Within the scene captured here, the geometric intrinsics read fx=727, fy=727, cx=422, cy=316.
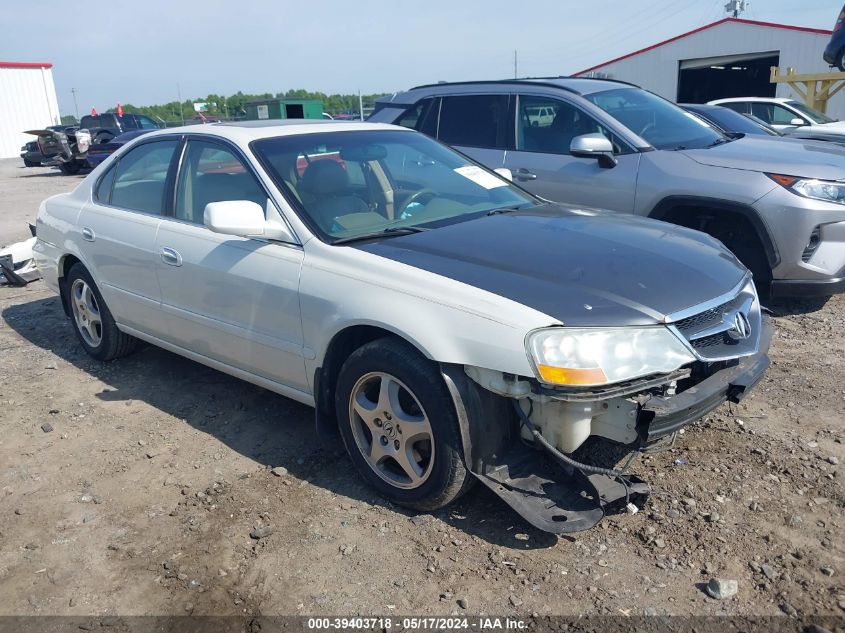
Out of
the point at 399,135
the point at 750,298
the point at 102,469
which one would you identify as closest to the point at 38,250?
the point at 102,469

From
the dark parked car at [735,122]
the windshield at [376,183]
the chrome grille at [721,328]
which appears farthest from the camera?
the dark parked car at [735,122]

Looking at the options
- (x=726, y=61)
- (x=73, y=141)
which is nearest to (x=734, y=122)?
(x=73, y=141)

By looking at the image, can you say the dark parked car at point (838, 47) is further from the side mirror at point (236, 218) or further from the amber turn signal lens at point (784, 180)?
the side mirror at point (236, 218)

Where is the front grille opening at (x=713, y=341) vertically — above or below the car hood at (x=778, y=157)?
below

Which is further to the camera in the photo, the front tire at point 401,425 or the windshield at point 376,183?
the windshield at point 376,183

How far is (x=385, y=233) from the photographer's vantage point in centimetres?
358

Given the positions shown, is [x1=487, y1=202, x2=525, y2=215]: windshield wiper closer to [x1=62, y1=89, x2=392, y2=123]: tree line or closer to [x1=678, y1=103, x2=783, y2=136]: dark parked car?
[x1=678, y1=103, x2=783, y2=136]: dark parked car

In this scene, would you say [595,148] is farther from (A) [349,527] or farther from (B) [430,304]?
(A) [349,527]

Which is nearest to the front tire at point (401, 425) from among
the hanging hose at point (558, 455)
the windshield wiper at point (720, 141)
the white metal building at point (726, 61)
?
the hanging hose at point (558, 455)

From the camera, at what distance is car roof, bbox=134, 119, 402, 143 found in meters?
4.05

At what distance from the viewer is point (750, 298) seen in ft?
11.2

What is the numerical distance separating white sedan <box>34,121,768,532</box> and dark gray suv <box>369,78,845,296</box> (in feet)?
5.57

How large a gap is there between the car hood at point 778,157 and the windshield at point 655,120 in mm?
213

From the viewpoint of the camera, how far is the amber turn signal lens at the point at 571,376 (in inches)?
104
